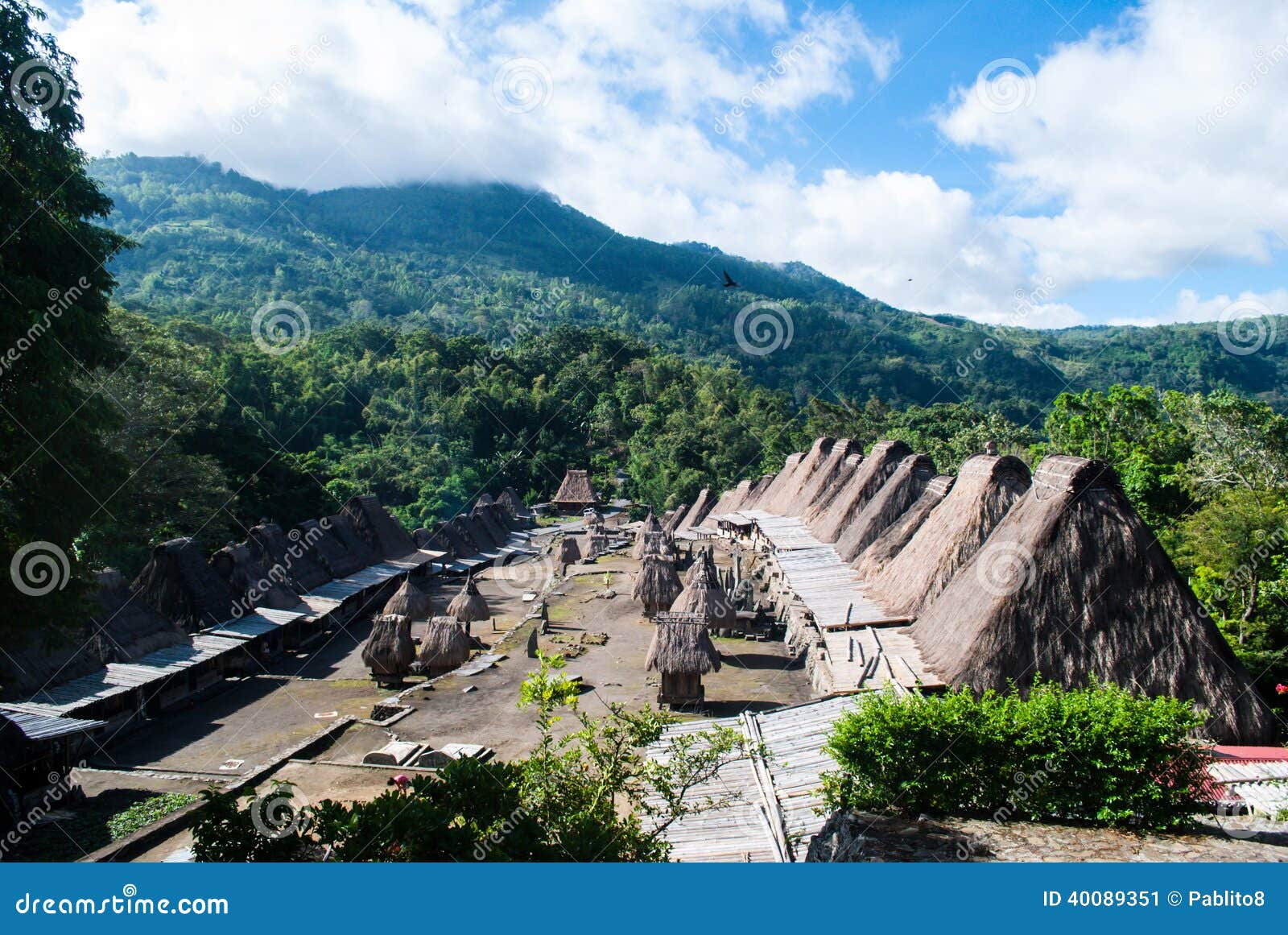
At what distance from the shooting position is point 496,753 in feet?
43.6

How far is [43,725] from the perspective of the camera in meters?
12.4

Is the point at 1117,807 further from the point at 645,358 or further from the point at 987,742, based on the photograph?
the point at 645,358

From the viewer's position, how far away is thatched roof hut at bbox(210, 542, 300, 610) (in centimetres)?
2189

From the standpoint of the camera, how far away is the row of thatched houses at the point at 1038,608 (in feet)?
34.7

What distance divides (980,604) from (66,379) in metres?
12.2

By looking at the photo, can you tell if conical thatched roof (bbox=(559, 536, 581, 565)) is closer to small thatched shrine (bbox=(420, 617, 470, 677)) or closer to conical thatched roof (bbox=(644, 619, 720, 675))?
small thatched shrine (bbox=(420, 617, 470, 677))

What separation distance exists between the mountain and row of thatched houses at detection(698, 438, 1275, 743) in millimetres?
55090

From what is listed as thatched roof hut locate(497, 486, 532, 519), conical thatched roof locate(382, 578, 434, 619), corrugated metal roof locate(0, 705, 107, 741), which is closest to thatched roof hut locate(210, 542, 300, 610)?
conical thatched roof locate(382, 578, 434, 619)

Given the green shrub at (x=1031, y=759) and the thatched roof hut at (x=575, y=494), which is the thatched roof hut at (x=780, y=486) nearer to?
the thatched roof hut at (x=575, y=494)

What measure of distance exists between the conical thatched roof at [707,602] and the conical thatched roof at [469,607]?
6013 millimetres

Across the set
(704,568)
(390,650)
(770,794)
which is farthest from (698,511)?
(770,794)

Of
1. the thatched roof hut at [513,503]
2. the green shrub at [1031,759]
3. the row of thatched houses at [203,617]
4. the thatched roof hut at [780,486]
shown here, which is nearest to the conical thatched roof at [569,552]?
the row of thatched houses at [203,617]

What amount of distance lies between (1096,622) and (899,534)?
6856mm

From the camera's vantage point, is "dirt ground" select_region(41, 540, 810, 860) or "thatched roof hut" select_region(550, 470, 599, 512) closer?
"dirt ground" select_region(41, 540, 810, 860)
